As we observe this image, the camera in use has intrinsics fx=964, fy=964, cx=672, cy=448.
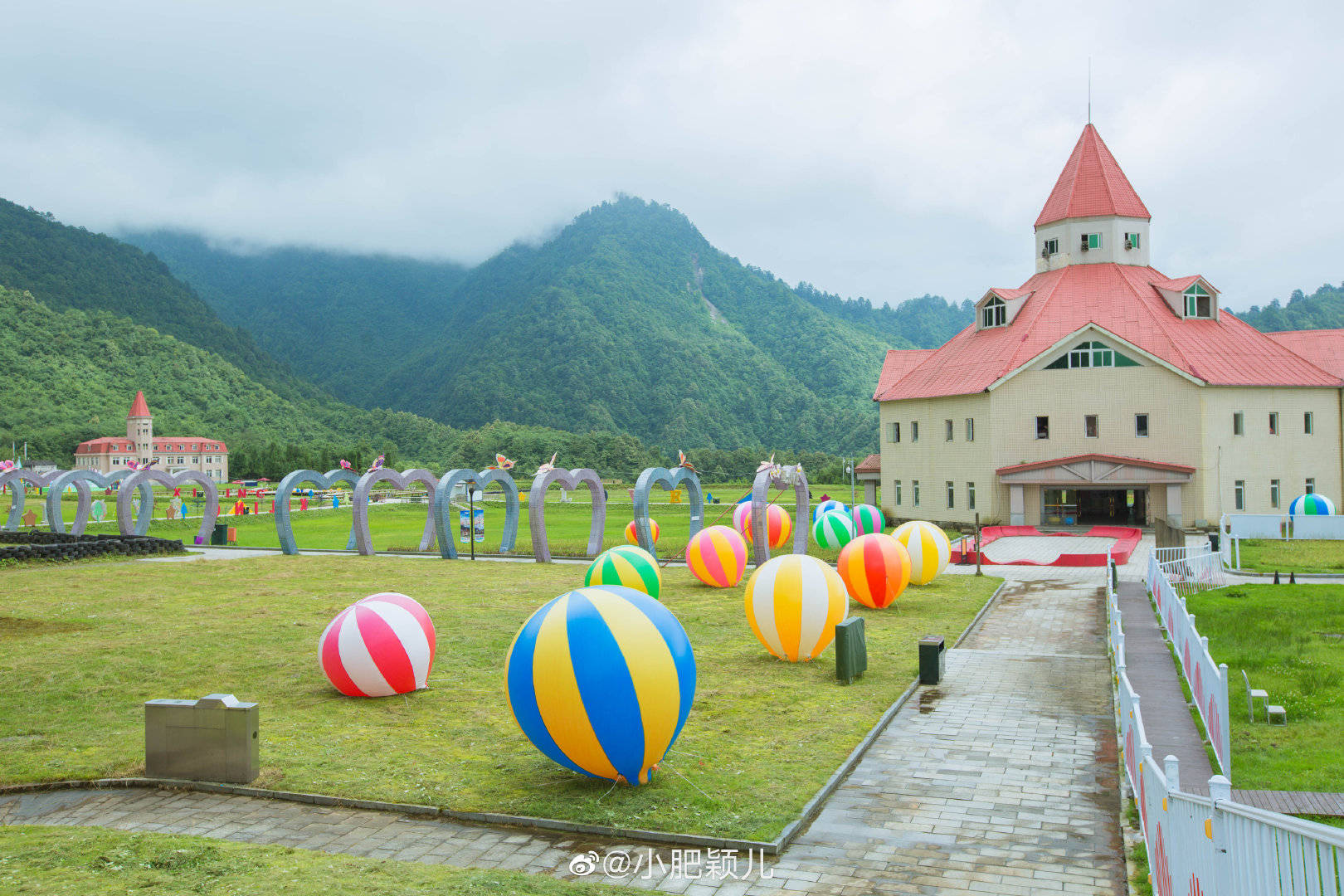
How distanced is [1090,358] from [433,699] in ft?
135

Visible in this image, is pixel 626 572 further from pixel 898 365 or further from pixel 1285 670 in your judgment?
pixel 898 365

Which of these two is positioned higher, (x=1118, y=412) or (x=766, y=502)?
(x=1118, y=412)

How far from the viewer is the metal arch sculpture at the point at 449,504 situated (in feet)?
117

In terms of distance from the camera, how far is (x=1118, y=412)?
46750 mm

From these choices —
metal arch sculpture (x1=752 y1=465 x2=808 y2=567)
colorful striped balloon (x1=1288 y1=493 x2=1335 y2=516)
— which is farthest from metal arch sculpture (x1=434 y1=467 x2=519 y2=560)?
colorful striped balloon (x1=1288 y1=493 x2=1335 y2=516)

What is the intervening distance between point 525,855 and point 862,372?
434ft

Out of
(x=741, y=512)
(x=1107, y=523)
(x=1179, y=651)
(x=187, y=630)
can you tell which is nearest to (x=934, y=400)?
(x=1107, y=523)

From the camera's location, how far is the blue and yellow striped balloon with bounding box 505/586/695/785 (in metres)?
9.88

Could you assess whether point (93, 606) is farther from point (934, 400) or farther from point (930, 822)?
point (934, 400)

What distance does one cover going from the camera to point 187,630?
20609mm

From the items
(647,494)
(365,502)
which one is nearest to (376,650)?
(647,494)

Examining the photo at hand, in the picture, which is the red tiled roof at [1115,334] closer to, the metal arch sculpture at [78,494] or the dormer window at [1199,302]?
the dormer window at [1199,302]

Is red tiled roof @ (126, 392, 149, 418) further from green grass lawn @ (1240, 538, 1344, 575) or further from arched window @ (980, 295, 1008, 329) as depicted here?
green grass lawn @ (1240, 538, 1344, 575)

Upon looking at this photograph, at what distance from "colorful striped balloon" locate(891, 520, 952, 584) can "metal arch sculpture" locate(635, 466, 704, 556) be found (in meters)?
7.28
